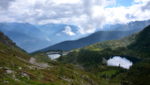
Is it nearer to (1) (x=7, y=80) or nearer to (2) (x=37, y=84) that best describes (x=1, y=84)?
(1) (x=7, y=80)

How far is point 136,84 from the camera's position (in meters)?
180

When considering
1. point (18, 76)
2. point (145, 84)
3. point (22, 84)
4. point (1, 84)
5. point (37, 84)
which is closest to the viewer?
point (1, 84)

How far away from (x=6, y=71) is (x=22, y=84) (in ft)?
47.8

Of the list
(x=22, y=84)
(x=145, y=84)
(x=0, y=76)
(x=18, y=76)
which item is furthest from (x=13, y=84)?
(x=145, y=84)

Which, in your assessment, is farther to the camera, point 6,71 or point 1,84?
point 6,71

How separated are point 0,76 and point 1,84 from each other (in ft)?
31.0

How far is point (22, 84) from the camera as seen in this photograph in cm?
6600

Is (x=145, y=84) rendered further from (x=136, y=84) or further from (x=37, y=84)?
(x=37, y=84)

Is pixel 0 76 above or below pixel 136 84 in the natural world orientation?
above

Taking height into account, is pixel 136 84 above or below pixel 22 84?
below

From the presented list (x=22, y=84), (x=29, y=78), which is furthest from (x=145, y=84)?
(x=22, y=84)

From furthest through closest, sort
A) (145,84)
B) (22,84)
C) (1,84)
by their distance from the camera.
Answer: (145,84) < (22,84) < (1,84)

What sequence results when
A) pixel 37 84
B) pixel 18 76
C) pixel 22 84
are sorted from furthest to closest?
pixel 18 76 → pixel 37 84 → pixel 22 84

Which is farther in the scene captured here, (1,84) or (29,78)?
(29,78)
